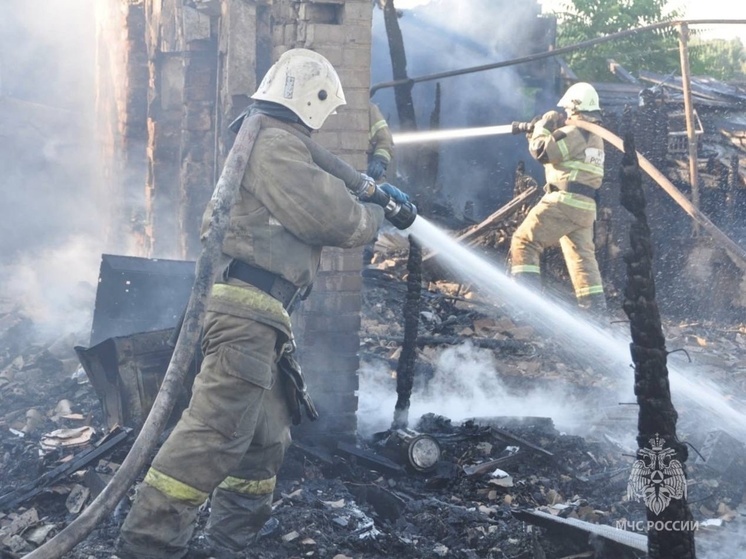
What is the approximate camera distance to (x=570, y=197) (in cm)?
792

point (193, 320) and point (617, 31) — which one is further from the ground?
point (617, 31)

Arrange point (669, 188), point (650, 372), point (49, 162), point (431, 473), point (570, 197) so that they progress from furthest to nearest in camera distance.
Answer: point (49, 162) → point (669, 188) → point (570, 197) → point (431, 473) → point (650, 372)

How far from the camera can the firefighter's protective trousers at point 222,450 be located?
3467mm

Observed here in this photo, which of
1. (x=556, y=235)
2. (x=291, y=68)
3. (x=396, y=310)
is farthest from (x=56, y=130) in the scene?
(x=291, y=68)

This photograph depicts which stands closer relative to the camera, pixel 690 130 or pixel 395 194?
pixel 395 194

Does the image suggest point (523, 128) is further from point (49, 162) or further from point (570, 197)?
point (49, 162)

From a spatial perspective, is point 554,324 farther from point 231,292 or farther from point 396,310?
point 231,292

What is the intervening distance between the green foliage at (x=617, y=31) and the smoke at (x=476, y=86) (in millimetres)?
3153

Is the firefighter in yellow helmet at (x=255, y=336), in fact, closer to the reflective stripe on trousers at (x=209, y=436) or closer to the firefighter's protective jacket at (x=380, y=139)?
the reflective stripe on trousers at (x=209, y=436)

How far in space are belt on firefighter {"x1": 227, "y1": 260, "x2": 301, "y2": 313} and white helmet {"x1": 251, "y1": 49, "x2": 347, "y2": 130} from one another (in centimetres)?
75

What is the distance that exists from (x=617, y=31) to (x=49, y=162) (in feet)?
40.0

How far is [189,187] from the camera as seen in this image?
22.5ft

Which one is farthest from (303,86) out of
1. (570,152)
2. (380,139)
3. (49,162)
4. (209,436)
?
(49,162)

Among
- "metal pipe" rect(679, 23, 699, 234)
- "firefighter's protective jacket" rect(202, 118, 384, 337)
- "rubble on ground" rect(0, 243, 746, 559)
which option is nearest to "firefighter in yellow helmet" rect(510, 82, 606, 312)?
"rubble on ground" rect(0, 243, 746, 559)
